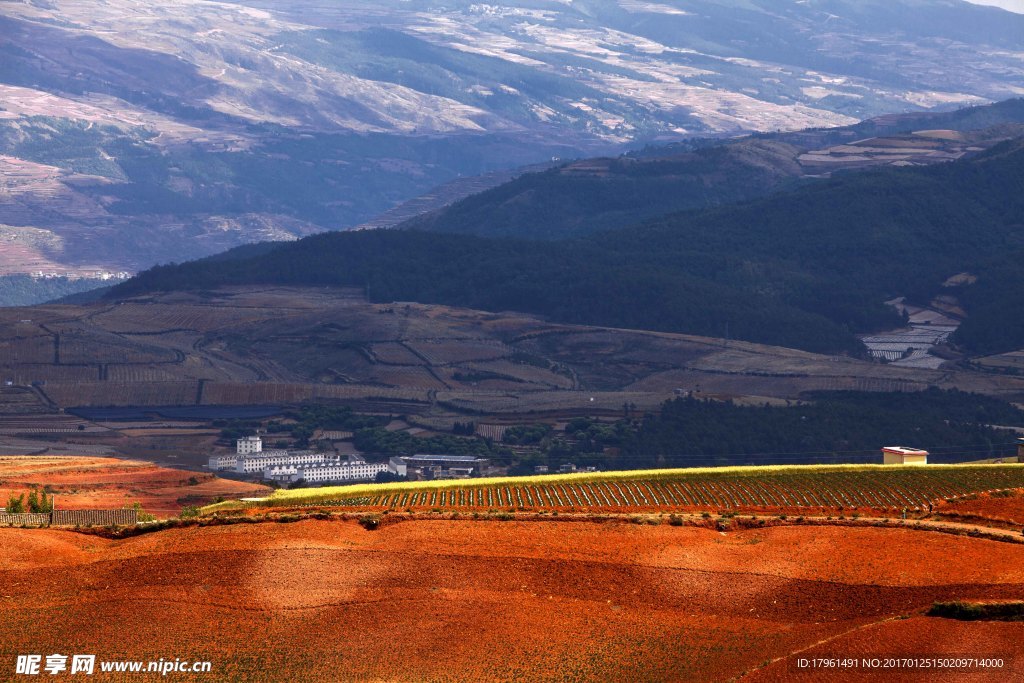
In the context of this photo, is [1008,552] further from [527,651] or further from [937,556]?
[527,651]

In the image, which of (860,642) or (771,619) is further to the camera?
(771,619)

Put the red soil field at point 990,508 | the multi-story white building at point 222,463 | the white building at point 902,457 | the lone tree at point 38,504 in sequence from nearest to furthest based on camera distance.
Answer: the red soil field at point 990,508 < the lone tree at point 38,504 < the white building at point 902,457 < the multi-story white building at point 222,463

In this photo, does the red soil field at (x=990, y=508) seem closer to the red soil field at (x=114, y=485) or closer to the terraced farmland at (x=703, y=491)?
the terraced farmland at (x=703, y=491)

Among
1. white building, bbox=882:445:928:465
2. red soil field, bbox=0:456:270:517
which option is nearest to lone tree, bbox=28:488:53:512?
red soil field, bbox=0:456:270:517

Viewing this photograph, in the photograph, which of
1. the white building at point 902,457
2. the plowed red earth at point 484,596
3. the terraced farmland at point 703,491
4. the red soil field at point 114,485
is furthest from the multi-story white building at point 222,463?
the plowed red earth at point 484,596

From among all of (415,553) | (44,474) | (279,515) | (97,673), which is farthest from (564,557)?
(44,474)

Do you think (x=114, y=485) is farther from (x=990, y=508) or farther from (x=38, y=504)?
(x=990, y=508)

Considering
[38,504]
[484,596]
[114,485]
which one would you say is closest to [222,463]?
[114,485]
